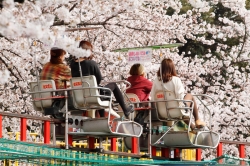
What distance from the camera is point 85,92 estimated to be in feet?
48.3

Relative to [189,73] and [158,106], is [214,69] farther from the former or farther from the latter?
[158,106]

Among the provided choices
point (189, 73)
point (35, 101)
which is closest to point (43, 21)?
point (35, 101)

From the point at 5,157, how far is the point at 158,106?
113 inches

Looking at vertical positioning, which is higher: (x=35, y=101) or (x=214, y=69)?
(x=214, y=69)

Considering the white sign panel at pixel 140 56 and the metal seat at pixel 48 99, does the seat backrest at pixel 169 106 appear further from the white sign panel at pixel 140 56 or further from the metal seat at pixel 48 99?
the metal seat at pixel 48 99

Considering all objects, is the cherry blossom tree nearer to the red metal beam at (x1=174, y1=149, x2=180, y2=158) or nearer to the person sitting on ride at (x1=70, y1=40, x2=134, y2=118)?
the person sitting on ride at (x1=70, y1=40, x2=134, y2=118)

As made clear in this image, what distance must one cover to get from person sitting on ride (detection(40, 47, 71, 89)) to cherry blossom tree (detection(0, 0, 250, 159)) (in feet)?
0.74

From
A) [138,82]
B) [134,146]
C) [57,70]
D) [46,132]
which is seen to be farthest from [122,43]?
[46,132]

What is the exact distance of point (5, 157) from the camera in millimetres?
14352

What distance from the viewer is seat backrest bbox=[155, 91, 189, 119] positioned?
51.3 feet

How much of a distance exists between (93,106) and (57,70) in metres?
1.00

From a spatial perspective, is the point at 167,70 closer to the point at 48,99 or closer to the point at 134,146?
the point at 134,146

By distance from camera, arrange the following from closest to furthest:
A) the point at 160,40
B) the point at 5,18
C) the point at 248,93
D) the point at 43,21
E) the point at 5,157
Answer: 1. the point at 5,18
2. the point at 43,21
3. the point at 5,157
4. the point at 160,40
5. the point at 248,93

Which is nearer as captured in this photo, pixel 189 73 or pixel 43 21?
pixel 43 21
